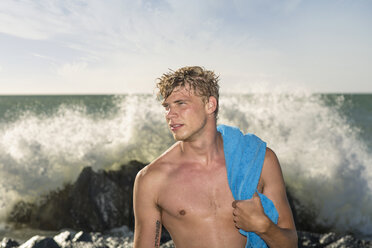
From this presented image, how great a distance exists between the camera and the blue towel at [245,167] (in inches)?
88.0

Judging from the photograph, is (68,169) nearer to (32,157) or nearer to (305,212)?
(32,157)

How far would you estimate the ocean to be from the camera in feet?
28.2

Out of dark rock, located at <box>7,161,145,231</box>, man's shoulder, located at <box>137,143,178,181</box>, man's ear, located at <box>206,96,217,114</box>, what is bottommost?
dark rock, located at <box>7,161,145,231</box>

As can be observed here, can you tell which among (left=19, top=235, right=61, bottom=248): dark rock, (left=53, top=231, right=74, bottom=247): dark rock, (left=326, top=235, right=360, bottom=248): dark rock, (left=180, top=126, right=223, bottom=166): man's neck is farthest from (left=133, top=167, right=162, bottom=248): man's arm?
(left=326, top=235, right=360, bottom=248): dark rock

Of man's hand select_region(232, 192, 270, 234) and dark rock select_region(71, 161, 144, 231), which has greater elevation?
man's hand select_region(232, 192, 270, 234)

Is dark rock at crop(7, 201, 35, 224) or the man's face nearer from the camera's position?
the man's face

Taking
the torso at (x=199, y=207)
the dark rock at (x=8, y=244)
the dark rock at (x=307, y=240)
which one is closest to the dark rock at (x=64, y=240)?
the dark rock at (x=8, y=244)

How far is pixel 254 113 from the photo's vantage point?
464 inches

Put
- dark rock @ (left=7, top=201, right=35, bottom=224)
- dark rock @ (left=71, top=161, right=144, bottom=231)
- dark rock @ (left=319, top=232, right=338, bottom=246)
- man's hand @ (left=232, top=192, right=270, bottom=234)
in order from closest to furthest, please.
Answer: man's hand @ (left=232, top=192, right=270, bottom=234) → dark rock @ (left=319, top=232, right=338, bottom=246) → dark rock @ (left=71, top=161, right=144, bottom=231) → dark rock @ (left=7, top=201, right=35, bottom=224)

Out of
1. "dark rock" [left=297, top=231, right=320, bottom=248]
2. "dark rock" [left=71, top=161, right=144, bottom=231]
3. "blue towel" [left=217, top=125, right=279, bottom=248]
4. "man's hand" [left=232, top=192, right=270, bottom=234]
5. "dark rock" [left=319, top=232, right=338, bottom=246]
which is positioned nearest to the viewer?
"man's hand" [left=232, top=192, right=270, bottom=234]

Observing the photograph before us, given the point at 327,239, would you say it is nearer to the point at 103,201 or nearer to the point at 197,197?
the point at 197,197

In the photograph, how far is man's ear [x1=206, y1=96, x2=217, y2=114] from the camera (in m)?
2.43

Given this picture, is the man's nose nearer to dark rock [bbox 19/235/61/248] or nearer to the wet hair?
the wet hair

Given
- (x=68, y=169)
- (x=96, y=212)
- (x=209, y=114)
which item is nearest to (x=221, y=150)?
(x=209, y=114)
